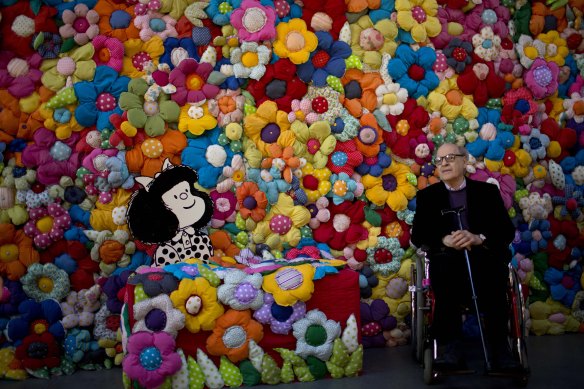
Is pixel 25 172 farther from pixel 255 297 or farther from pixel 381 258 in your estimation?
pixel 381 258

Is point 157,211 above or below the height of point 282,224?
above

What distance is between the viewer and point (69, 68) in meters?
4.03

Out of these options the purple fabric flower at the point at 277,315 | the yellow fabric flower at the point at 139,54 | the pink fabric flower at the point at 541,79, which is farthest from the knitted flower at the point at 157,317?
the pink fabric flower at the point at 541,79

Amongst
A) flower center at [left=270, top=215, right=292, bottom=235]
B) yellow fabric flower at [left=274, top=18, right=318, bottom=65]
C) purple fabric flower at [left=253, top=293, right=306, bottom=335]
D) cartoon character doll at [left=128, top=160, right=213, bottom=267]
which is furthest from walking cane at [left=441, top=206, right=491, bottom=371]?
cartoon character doll at [left=128, top=160, right=213, bottom=267]

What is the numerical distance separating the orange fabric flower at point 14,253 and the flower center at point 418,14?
2.83 m

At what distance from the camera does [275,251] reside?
4.30 meters

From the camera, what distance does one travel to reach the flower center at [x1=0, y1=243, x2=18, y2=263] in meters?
3.90

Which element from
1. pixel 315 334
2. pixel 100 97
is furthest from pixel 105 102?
pixel 315 334

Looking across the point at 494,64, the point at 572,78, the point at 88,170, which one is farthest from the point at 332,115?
the point at 572,78

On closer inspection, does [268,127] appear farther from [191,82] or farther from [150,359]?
[150,359]

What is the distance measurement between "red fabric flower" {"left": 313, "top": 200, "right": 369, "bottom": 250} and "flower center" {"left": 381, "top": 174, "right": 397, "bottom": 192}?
0.67ft

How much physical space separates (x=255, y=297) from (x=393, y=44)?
198 centimetres

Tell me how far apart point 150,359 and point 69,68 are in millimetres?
1780

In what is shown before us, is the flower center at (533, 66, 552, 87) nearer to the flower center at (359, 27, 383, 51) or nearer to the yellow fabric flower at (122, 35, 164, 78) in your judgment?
the flower center at (359, 27, 383, 51)
